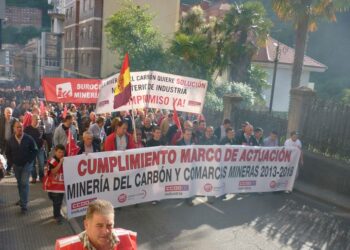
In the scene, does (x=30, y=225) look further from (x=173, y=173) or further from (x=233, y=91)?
(x=233, y=91)

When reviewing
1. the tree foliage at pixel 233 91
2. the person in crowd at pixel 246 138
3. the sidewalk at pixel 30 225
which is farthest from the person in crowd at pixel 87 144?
the tree foliage at pixel 233 91

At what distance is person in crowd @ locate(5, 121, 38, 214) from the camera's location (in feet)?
23.9

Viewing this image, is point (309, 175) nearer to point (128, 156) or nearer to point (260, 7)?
point (128, 156)

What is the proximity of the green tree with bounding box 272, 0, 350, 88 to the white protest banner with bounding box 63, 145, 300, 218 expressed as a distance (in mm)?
9282

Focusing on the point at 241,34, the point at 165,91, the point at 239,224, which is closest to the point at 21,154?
the point at 239,224

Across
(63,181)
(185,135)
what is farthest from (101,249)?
(185,135)

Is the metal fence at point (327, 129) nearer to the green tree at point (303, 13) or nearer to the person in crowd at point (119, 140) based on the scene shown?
the person in crowd at point (119, 140)

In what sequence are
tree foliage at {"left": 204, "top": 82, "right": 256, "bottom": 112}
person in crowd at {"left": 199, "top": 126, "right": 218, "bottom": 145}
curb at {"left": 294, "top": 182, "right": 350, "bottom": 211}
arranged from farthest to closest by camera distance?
tree foliage at {"left": 204, "top": 82, "right": 256, "bottom": 112} → person in crowd at {"left": 199, "top": 126, "right": 218, "bottom": 145} → curb at {"left": 294, "top": 182, "right": 350, "bottom": 211}

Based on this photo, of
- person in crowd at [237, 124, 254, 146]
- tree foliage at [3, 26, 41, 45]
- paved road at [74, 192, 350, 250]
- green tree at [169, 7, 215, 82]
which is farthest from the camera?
tree foliage at [3, 26, 41, 45]

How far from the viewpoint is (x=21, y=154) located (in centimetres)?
725

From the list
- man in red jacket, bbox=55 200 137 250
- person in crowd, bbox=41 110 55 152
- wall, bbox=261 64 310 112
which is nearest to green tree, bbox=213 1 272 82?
wall, bbox=261 64 310 112

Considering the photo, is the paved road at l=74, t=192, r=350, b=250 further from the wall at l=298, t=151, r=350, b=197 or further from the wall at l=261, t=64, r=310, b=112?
the wall at l=261, t=64, r=310, b=112

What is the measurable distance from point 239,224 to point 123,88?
3.53 m

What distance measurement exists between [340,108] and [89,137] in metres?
6.46
